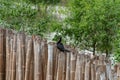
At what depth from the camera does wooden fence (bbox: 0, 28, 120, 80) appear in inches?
133

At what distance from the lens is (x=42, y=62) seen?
14.2ft

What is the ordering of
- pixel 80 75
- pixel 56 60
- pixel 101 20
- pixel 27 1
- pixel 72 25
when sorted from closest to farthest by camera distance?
pixel 80 75
pixel 56 60
pixel 101 20
pixel 72 25
pixel 27 1

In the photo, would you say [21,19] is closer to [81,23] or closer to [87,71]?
[81,23]

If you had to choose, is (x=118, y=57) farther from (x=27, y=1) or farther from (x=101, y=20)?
(x=27, y=1)

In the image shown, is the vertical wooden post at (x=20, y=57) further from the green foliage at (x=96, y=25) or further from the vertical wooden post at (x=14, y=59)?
the green foliage at (x=96, y=25)

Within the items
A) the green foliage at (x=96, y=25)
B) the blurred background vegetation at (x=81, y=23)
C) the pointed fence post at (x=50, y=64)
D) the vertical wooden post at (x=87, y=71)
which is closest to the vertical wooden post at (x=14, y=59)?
the pointed fence post at (x=50, y=64)

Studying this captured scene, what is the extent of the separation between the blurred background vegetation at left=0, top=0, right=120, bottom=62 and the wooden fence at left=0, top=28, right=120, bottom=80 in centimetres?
286

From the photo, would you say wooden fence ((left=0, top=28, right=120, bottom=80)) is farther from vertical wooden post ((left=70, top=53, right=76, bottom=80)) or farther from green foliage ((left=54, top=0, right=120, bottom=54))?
green foliage ((left=54, top=0, right=120, bottom=54))

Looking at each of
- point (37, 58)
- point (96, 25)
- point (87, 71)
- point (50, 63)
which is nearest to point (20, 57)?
point (37, 58)

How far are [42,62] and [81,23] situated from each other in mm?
3805

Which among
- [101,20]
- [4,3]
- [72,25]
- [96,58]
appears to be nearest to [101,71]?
[96,58]

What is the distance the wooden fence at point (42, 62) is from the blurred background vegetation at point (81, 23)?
2862 mm

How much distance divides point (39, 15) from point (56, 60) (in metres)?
6.71

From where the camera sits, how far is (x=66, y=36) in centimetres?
851
